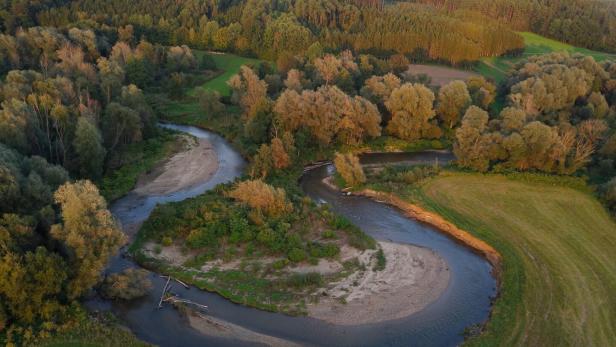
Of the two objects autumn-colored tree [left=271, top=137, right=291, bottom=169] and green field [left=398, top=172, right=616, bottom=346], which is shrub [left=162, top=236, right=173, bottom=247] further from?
green field [left=398, top=172, right=616, bottom=346]

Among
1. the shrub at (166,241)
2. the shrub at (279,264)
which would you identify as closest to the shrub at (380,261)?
the shrub at (279,264)

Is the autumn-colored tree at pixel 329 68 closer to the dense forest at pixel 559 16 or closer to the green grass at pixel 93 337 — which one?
the green grass at pixel 93 337

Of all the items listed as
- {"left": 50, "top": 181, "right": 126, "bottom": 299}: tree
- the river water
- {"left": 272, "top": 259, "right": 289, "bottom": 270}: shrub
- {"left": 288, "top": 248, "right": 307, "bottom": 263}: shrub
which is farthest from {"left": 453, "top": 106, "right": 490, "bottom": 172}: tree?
{"left": 50, "top": 181, "right": 126, "bottom": 299}: tree

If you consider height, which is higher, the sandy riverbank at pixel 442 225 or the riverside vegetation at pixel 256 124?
the riverside vegetation at pixel 256 124

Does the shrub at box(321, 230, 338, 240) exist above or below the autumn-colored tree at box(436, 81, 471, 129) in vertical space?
below

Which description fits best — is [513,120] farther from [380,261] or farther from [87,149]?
[87,149]

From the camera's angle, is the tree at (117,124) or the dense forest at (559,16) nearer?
the tree at (117,124)
